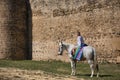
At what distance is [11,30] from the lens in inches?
699

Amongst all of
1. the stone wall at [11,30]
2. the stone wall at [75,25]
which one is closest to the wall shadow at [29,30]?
the stone wall at [75,25]

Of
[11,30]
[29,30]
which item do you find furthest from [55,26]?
[11,30]

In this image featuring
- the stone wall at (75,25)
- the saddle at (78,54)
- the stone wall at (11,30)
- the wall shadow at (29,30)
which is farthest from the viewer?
the wall shadow at (29,30)

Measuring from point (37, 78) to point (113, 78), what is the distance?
91.0 inches

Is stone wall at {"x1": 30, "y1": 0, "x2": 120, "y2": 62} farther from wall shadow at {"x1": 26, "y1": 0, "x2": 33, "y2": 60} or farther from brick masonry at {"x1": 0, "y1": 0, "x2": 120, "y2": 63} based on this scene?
wall shadow at {"x1": 26, "y1": 0, "x2": 33, "y2": 60}

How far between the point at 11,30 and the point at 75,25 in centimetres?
370

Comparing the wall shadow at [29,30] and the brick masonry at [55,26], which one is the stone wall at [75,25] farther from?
the wall shadow at [29,30]

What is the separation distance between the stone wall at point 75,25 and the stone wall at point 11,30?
795 mm

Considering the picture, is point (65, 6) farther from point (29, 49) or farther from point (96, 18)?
point (29, 49)

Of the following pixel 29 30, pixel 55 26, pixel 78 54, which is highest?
pixel 55 26

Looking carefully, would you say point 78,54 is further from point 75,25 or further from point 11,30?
point 11,30

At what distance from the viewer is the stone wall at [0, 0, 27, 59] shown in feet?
57.8

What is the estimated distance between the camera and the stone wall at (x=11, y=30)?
57.8 ft

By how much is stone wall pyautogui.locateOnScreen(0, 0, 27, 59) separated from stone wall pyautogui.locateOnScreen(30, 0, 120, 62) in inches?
31.3
